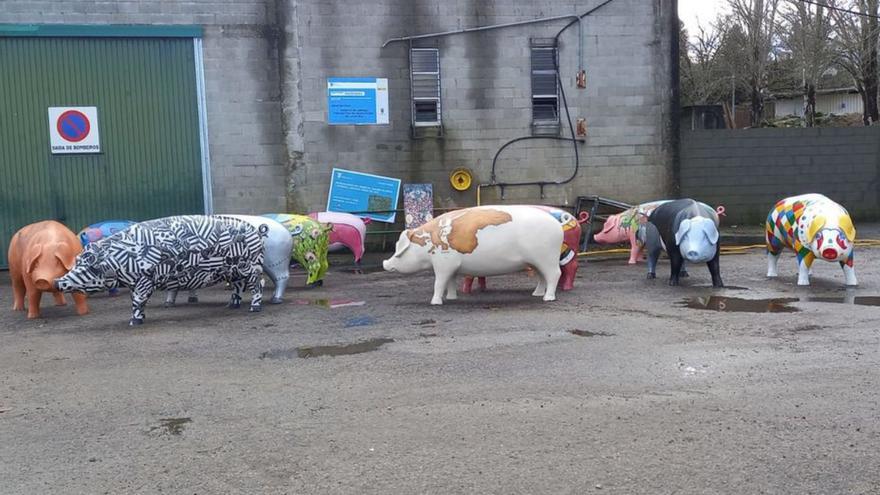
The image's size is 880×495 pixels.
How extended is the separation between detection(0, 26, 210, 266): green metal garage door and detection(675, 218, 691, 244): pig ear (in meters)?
9.20

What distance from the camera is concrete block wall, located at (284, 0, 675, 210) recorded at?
15992 mm

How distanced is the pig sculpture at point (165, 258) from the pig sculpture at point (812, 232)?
700 centimetres

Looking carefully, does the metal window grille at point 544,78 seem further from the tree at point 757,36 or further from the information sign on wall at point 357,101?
the tree at point 757,36

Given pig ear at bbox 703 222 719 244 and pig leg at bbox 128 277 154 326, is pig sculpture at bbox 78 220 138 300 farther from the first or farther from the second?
pig ear at bbox 703 222 719 244

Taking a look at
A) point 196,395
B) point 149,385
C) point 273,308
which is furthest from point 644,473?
point 273,308

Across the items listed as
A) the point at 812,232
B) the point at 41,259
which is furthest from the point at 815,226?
the point at 41,259

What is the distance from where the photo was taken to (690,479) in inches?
167

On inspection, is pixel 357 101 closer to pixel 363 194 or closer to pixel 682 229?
pixel 363 194

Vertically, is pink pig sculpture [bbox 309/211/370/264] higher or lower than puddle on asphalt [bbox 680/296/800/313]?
higher

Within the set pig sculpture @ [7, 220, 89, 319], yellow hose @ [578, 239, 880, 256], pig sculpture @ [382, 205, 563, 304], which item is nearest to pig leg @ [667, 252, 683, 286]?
pig sculpture @ [382, 205, 563, 304]

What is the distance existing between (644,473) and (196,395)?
133 inches

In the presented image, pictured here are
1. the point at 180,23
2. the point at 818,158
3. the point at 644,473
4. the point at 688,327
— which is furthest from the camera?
the point at 818,158

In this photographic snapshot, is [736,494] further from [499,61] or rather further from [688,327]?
[499,61]

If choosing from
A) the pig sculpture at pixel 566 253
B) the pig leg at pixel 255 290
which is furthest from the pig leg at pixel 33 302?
the pig sculpture at pixel 566 253
